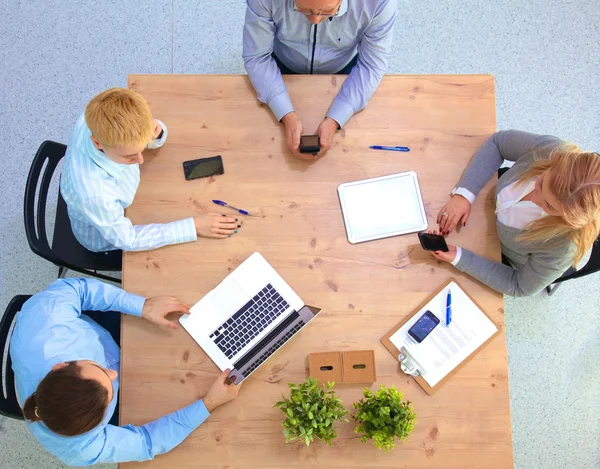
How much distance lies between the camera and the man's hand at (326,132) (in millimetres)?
1480

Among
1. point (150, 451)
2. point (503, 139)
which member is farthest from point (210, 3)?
point (150, 451)

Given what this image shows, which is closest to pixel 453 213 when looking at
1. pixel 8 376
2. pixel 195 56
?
pixel 8 376

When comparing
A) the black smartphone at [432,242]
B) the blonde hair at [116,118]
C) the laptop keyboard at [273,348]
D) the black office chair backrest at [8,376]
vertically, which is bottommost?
the black office chair backrest at [8,376]

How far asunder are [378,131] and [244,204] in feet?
1.63

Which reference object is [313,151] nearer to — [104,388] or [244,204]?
[244,204]

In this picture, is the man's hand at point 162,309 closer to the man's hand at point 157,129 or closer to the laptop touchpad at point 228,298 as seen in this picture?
the laptop touchpad at point 228,298

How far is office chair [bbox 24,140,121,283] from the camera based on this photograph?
4.82 ft

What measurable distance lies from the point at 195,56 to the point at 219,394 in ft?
5.63

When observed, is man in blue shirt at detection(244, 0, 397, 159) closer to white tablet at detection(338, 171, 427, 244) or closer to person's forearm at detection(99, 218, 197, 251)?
white tablet at detection(338, 171, 427, 244)

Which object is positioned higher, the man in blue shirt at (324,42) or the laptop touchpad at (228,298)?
the man in blue shirt at (324,42)

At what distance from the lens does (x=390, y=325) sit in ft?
4.65

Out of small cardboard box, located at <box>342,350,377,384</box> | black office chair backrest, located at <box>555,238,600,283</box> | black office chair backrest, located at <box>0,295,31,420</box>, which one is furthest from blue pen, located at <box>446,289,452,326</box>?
black office chair backrest, located at <box>0,295,31,420</box>

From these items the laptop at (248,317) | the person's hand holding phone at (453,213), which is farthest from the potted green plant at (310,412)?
the person's hand holding phone at (453,213)

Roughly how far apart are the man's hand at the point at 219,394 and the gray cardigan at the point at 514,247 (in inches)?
29.9
